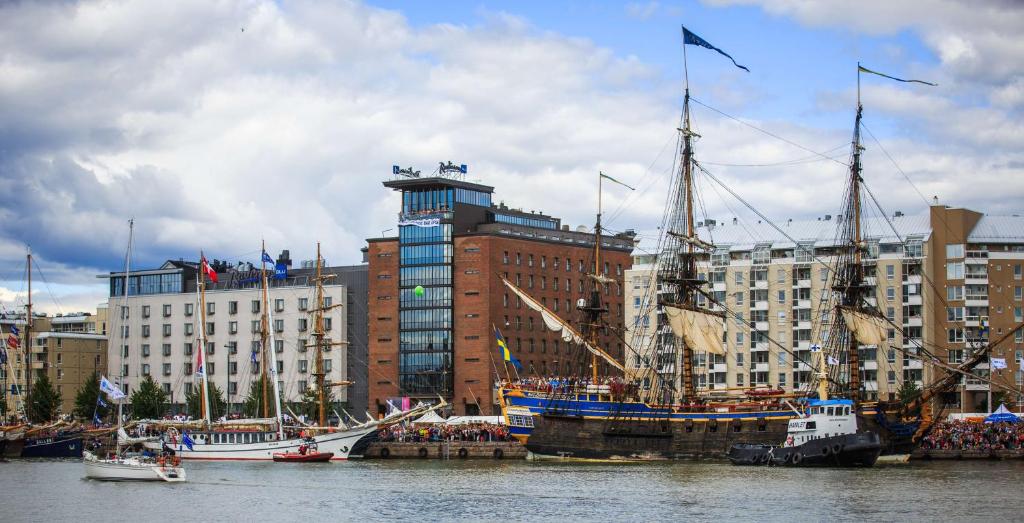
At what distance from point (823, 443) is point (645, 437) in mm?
20955

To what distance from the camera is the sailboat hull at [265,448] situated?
138m

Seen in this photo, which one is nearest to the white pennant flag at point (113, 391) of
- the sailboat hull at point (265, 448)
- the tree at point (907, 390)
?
the sailboat hull at point (265, 448)

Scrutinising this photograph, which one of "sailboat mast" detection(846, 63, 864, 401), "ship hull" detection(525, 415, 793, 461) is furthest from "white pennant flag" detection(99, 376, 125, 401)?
"sailboat mast" detection(846, 63, 864, 401)

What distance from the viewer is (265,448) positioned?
13912cm

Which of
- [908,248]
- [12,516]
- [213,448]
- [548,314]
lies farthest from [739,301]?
[12,516]

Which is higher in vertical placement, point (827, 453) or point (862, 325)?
point (862, 325)

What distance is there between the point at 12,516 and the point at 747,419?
207 ft

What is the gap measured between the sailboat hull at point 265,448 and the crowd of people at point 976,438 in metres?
52.3

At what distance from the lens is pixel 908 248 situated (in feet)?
570

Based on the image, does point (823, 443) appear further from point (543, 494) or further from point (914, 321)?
point (914, 321)

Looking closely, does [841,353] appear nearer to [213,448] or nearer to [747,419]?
[747,419]

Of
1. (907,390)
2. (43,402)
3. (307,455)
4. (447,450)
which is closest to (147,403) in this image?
(43,402)

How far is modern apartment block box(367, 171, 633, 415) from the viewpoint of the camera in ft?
619

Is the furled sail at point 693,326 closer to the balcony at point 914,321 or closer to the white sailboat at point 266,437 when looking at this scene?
the white sailboat at point 266,437
